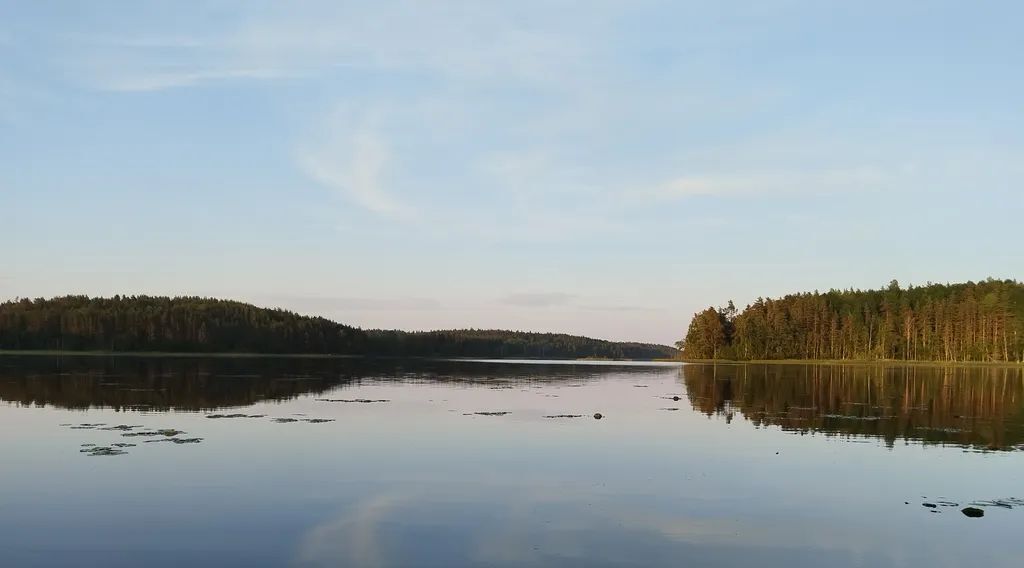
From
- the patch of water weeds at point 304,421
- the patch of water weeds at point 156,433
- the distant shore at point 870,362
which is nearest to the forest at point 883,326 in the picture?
the distant shore at point 870,362

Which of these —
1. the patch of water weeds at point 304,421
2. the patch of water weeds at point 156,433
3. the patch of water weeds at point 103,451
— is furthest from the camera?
the patch of water weeds at point 304,421

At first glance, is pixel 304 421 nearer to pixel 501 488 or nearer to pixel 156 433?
pixel 156 433

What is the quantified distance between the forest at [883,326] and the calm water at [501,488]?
4678 inches

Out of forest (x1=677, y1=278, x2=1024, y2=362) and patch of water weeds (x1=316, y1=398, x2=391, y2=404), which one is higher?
forest (x1=677, y1=278, x2=1024, y2=362)

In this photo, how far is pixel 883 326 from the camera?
16575 centimetres

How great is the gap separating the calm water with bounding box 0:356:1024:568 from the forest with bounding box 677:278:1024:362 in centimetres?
11883

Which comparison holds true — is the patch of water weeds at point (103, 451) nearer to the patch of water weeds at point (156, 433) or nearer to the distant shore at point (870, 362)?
the patch of water weeds at point (156, 433)

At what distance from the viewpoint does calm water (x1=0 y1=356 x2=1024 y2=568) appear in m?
17.7

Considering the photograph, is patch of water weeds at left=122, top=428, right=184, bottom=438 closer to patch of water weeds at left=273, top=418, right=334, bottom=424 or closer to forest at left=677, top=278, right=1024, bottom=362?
patch of water weeds at left=273, top=418, right=334, bottom=424

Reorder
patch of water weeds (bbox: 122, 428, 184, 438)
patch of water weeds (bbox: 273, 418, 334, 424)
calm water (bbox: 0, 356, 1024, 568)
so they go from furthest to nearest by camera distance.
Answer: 1. patch of water weeds (bbox: 273, 418, 334, 424)
2. patch of water weeds (bbox: 122, 428, 184, 438)
3. calm water (bbox: 0, 356, 1024, 568)

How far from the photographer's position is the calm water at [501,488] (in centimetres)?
1766

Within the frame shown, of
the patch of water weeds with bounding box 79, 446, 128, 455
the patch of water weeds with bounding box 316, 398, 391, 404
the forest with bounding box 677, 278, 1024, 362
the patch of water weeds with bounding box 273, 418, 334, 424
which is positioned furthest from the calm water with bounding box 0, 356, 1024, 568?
the forest with bounding box 677, 278, 1024, 362

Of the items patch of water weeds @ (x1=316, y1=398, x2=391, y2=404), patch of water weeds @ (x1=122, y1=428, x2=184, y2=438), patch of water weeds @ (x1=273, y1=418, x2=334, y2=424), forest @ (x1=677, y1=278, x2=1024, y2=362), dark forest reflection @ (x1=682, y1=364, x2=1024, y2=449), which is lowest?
patch of water weeds @ (x1=316, y1=398, x2=391, y2=404)

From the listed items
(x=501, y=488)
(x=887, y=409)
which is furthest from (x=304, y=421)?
(x=887, y=409)
